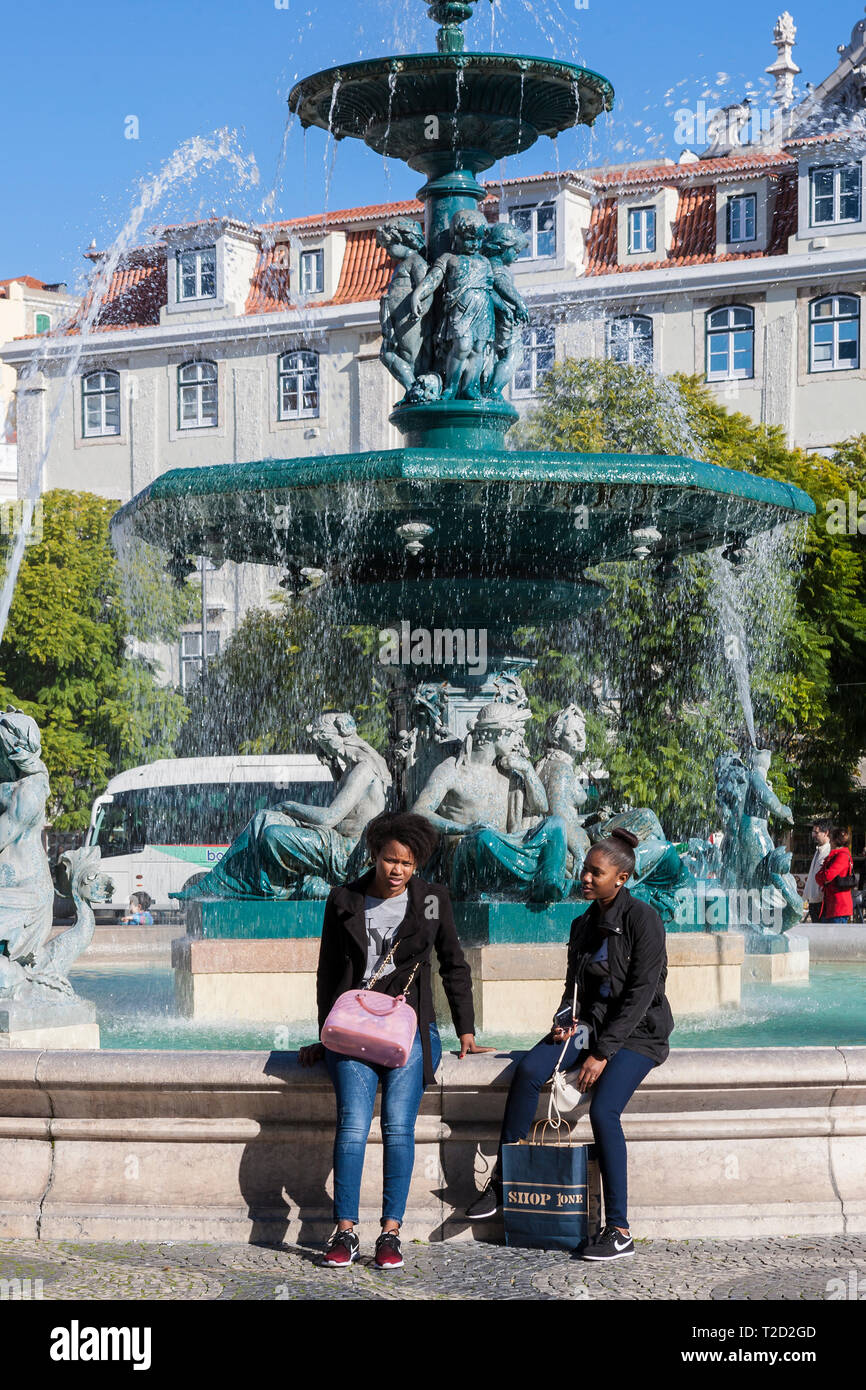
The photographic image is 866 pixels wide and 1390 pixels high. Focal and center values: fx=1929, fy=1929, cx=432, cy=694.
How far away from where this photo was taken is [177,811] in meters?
35.3

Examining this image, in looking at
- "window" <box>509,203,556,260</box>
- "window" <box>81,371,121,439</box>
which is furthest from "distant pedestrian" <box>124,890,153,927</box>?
"window" <box>81,371,121,439</box>

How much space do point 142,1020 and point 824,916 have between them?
7.31m

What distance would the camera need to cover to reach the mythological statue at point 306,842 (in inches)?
402

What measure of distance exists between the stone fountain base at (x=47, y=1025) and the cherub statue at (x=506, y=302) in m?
4.60

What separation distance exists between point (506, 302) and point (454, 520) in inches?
59.8

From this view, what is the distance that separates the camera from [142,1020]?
32.2ft

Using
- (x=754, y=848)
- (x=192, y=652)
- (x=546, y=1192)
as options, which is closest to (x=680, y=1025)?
(x=754, y=848)

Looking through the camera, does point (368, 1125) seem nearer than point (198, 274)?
Yes

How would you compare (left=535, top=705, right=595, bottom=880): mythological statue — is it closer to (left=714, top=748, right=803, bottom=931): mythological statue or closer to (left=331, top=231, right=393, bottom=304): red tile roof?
(left=714, top=748, right=803, bottom=931): mythological statue

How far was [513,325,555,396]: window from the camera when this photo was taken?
3532 centimetres

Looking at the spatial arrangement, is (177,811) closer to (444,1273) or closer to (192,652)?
(192,652)

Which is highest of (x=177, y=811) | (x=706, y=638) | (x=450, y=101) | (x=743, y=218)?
(x=743, y=218)

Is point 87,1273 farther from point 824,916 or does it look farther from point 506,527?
point 824,916

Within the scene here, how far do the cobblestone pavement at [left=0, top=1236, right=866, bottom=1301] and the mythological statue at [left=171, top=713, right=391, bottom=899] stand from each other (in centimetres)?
404
